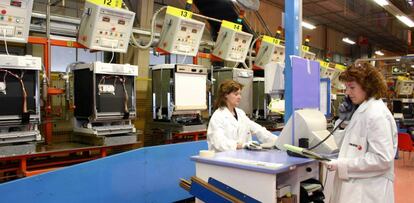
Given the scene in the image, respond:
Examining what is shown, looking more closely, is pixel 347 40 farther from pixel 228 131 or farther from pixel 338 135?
pixel 338 135

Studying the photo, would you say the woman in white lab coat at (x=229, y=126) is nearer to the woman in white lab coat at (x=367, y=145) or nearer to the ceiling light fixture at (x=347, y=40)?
the woman in white lab coat at (x=367, y=145)

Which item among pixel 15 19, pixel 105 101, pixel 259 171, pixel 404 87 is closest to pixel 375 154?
pixel 259 171

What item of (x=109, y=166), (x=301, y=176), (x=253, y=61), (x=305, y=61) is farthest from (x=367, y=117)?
(x=253, y=61)

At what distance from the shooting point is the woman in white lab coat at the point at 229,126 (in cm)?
327

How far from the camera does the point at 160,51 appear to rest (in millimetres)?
5625

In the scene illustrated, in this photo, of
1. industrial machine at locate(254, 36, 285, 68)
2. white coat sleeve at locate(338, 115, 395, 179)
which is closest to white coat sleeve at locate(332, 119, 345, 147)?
white coat sleeve at locate(338, 115, 395, 179)

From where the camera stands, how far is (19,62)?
3.60 meters

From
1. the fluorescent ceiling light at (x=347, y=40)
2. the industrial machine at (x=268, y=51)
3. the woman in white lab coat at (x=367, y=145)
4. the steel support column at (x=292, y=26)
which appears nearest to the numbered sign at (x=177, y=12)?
the steel support column at (x=292, y=26)

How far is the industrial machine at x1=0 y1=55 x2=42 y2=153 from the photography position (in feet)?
11.7

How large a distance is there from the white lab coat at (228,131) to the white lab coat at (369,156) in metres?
0.93

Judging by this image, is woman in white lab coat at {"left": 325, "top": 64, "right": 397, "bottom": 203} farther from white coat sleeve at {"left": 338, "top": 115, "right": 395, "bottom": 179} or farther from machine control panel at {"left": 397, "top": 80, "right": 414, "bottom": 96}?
machine control panel at {"left": 397, "top": 80, "right": 414, "bottom": 96}

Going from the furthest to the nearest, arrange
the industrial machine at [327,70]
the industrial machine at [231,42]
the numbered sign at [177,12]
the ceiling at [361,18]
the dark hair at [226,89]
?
the ceiling at [361,18]
the industrial machine at [327,70]
the industrial machine at [231,42]
the numbered sign at [177,12]
the dark hair at [226,89]

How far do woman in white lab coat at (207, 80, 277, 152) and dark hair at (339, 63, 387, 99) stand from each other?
1117mm

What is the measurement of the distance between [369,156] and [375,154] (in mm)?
38
